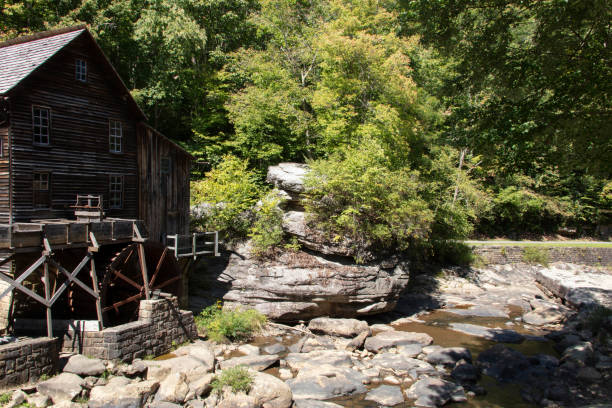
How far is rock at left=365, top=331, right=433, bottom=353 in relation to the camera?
14742 millimetres

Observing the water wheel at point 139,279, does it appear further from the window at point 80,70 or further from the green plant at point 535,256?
the green plant at point 535,256

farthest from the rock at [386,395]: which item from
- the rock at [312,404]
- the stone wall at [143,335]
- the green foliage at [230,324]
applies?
the stone wall at [143,335]

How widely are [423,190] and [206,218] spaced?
10.6 m

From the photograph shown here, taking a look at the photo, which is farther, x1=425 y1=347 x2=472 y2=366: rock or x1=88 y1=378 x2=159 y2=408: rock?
x1=425 y1=347 x2=472 y2=366: rock

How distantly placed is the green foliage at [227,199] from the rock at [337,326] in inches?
200

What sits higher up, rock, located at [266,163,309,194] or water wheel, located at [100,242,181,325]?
rock, located at [266,163,309,194]

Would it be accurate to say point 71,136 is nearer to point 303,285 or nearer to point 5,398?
point 5,398

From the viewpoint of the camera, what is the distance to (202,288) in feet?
58.1

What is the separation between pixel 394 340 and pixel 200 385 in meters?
7.34

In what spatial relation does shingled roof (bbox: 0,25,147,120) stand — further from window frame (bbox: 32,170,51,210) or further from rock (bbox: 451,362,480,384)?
rock (bbox: 451,362,480,384)

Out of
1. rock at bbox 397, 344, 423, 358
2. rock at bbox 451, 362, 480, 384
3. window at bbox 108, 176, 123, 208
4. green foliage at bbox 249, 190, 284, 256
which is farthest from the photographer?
green foliage at bbox 249, 190, 284, 256

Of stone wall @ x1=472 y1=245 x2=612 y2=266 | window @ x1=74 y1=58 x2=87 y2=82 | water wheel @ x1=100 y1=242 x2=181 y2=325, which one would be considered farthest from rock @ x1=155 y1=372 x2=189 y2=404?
stone wall @ x1=472 y1=245 x2=612 y2=266

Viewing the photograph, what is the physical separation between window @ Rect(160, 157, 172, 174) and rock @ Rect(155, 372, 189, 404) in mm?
8765

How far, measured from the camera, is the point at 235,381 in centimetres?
1061
